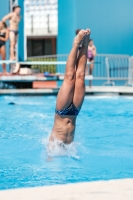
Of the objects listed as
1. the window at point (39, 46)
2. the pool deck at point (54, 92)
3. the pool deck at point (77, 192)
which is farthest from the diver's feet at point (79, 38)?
the window at point (39, 46)

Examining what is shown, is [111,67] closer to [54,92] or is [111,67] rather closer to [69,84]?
[54,92]

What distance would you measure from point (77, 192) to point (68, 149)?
2.52m

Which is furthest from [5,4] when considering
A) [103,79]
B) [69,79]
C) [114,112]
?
[69,79]

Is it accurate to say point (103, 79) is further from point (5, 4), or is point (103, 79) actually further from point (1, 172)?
point (1, 172)

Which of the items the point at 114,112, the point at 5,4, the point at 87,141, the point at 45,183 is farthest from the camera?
the point at 5,4

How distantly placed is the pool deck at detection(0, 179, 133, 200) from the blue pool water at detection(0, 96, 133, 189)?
133 centimetres

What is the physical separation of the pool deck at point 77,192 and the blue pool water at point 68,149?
1.33 m

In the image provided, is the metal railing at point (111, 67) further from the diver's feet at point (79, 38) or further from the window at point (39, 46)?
the window at point (39, 46)

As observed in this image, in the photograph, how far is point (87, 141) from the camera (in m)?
6.74

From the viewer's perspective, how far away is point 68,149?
5324 mm

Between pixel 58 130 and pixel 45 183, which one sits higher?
pixel 58 130

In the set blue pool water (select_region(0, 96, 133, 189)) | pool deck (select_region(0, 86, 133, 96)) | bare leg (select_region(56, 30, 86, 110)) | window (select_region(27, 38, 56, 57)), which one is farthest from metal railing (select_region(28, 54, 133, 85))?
window (select_region(27, 38, 56, 57))

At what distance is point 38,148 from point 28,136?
1.15 metres

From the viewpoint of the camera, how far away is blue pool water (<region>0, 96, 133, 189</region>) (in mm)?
4523
